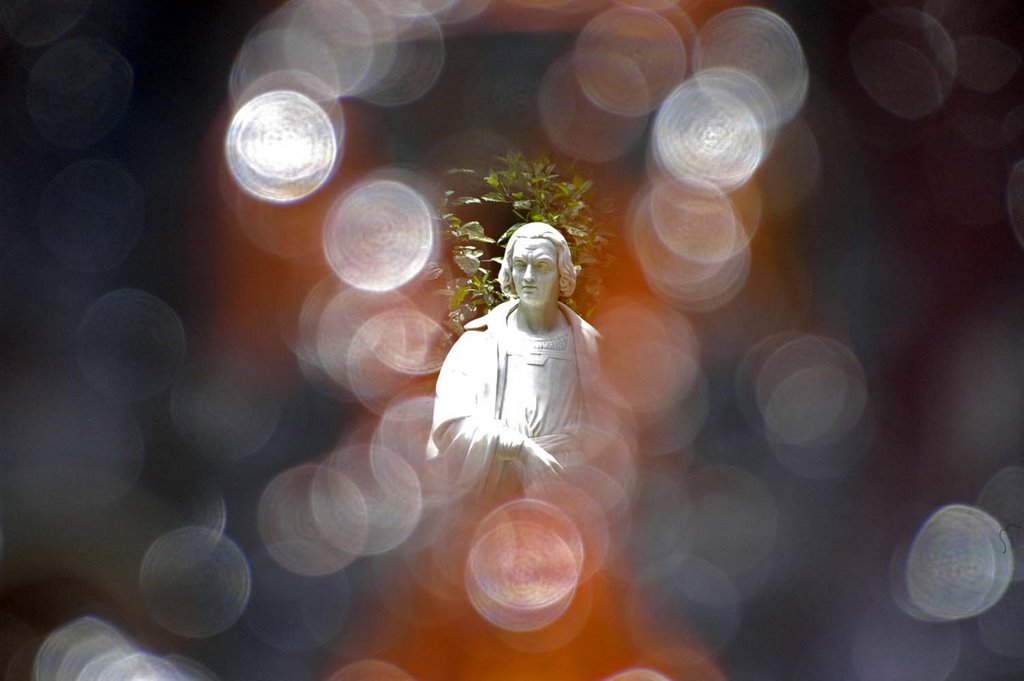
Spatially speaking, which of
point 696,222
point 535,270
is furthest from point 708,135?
point 535,270

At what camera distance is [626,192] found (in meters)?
4.89

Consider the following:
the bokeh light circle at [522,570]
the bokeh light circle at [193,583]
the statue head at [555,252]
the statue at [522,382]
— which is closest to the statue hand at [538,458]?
the statue at [522,382]

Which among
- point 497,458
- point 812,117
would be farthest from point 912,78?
point 497,458


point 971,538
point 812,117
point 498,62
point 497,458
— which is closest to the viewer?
point 497,458

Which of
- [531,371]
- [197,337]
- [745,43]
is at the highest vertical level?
[745,43]

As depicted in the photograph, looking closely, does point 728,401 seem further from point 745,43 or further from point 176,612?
point 176,612

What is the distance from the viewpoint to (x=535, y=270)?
4266 mm

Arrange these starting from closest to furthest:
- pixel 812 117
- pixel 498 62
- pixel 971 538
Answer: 1. pixel 971 538
2. pixel 812 117
3. pixel 498 62

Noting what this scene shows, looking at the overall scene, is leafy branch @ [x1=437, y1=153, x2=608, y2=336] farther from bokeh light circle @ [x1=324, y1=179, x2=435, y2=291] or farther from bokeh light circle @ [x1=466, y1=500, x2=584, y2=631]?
bokeh light circle @ [x1=466, y1=500, x2=584, y2=631]

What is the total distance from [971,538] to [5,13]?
154 inches

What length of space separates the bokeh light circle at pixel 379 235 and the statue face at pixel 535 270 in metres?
0.67

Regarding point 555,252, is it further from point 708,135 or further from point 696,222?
point 708,135

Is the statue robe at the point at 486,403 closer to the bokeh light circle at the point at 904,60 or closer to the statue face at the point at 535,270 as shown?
the statue face at the point at 535,270

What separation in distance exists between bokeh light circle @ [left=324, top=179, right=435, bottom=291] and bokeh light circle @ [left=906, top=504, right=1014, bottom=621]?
2148mm
